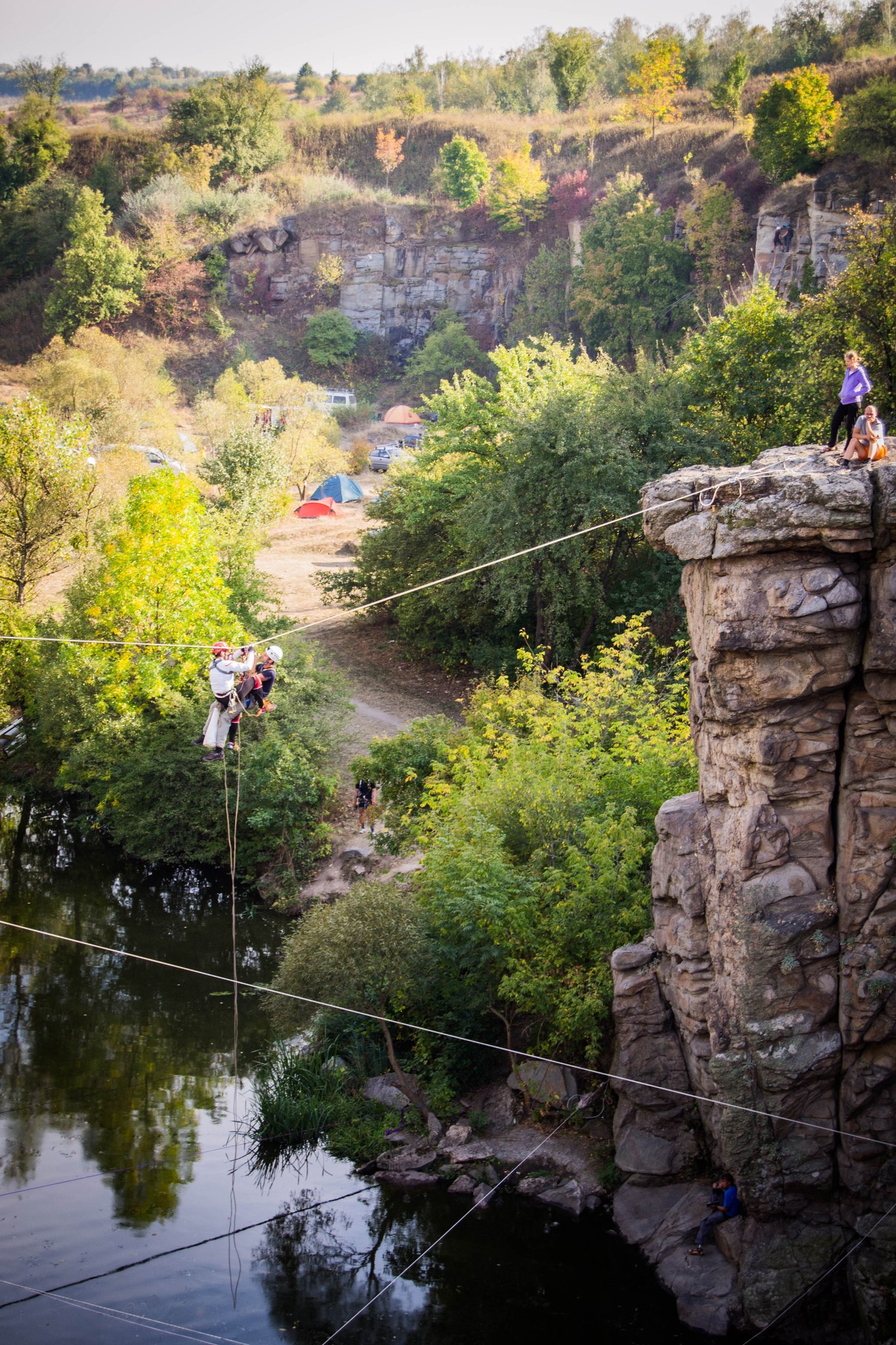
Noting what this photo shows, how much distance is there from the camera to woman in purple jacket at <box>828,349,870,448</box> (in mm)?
11773

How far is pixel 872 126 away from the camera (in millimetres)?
33969

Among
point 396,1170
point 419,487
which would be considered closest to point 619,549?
point 419,487

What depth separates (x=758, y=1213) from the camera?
1233 centimetres

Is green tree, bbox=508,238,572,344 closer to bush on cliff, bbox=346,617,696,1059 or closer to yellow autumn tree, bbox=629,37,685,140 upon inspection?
yellow autumn tree, bbox=629,37,685,140

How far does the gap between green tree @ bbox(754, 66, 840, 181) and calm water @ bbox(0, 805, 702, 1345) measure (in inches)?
1407

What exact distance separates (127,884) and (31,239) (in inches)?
2048

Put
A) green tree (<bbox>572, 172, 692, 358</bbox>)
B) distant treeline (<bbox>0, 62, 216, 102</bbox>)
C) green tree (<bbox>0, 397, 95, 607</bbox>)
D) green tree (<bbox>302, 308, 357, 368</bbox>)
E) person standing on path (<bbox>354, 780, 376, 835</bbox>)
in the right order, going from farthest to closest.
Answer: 1. distant treeline (<bbox>0, 62, 216, 102</bbox>)
2. green tree (<bbox>302, 308, 357, 368</bbox>)
3. green tree (<bbox>572, 172, 692, 358</bbox>)
4. green tree (<bbox>0, 397, 95, 607</bbox>)
5. person standing on path (<bbox>354, 780, 376, 835</bbox>)

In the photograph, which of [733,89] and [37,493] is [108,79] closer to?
[733,89]

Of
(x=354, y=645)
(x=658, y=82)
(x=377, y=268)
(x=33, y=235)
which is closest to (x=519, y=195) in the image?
(x=377, y=268)

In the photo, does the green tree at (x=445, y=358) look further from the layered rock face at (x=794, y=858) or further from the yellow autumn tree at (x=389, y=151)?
the layered rock face at (x=794, y=858)

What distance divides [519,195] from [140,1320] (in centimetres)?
5881

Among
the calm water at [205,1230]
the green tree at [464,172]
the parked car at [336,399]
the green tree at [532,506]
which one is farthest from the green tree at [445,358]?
the calm water at [205,1230]

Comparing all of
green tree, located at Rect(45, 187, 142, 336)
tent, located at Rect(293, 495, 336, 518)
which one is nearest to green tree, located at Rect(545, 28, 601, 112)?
green tree, located at Rect(45, 187, 142, 336)

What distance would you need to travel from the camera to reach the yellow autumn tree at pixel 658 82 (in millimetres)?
55969
